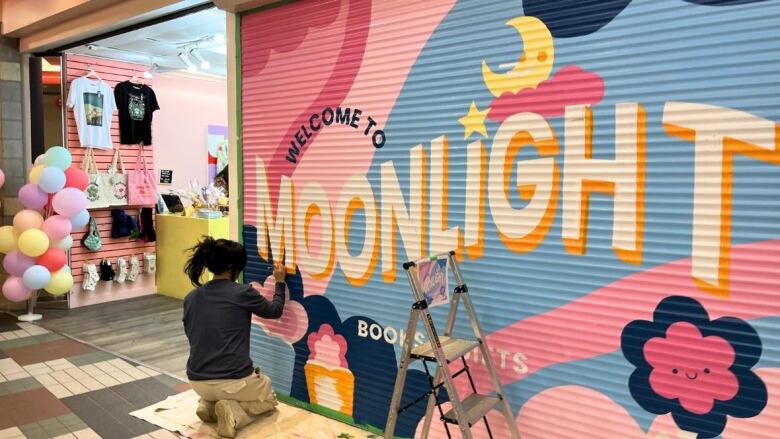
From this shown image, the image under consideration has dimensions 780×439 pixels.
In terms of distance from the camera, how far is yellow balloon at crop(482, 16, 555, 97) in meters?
2.51

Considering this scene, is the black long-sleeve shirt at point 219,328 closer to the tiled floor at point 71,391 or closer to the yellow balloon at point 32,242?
the tiled floor at point 71,391

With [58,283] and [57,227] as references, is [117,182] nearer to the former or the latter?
[57,227]

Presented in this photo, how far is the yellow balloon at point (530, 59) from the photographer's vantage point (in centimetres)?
251

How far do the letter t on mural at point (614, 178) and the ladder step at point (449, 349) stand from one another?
605 mm

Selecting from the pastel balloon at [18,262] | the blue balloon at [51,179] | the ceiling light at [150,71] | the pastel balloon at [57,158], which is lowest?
the pastel balloon at [18,262]

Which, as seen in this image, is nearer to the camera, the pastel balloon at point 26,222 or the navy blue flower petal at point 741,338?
the navy blue flower petal at point 741,338

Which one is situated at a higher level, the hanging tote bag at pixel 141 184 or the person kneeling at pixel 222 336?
the hanging tote bag at pixel 141 184

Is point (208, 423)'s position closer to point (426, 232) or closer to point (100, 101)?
point (426, 232)

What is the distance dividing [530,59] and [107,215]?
569 centimetres

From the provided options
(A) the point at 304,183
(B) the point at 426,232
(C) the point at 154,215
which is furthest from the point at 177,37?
(B) the point at 426,232

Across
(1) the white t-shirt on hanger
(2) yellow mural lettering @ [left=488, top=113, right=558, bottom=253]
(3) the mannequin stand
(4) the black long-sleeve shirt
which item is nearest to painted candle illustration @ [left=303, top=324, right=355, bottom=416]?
(4) the black long-sleeve shirt

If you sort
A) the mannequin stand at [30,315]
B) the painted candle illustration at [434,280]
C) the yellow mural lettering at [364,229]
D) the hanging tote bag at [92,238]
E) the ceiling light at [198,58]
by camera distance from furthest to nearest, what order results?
the hanging tote bag at [92,238], the ceiling light at [198,58], the mannequin stand at [30,315], the yellow mural lettering at [364,229], the painted candle illustration at [434,280]

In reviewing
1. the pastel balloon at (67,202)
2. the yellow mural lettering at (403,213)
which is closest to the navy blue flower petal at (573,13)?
the yellow mural lettering at (403,213)

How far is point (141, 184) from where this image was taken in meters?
6.77
